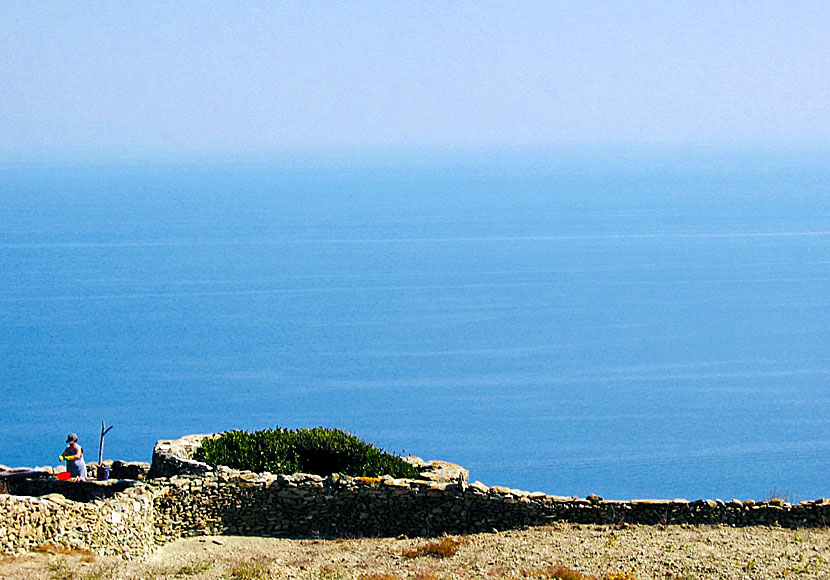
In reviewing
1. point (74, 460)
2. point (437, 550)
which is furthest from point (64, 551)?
point (437, 550)

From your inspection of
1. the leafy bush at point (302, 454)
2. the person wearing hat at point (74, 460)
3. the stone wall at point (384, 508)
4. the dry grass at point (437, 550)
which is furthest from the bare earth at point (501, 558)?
the person wearing hat at point (74, 460)

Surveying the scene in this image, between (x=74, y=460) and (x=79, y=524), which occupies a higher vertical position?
(x=74, y=460)

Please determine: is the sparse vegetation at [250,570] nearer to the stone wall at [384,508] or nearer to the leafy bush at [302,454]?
the stone wall at [384,508]

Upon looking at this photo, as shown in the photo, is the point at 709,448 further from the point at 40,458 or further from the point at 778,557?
the point at 778,557

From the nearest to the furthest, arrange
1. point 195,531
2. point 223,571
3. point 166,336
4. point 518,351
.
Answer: point 223,571
point 195,531
point 518,351
point 166,336

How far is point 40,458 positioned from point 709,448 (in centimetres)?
8044

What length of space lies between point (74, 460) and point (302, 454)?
4792 mm

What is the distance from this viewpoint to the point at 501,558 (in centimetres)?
1822

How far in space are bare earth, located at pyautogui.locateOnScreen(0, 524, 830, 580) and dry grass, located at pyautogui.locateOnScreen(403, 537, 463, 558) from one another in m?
0.12

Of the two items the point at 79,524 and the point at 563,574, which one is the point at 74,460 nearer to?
the point at 79,524

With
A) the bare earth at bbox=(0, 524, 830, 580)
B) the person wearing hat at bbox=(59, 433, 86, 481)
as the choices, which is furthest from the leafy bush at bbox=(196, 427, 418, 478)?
the bare earth at bbox=(0, 524, 830, 580)

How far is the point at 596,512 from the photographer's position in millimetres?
20641

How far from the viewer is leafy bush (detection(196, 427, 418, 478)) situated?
23203mm

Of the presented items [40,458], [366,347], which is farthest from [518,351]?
[40,458]
